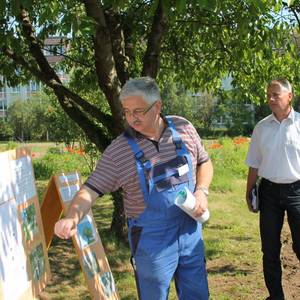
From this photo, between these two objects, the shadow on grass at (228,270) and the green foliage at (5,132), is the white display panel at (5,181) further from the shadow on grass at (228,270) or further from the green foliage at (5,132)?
the green foliage at (5,132)

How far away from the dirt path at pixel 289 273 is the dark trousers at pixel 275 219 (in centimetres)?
59

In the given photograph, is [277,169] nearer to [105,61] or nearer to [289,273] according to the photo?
[289,273]

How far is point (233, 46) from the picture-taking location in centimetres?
660

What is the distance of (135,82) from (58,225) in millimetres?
896

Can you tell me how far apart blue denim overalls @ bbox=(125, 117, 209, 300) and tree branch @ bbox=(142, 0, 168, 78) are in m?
2.82

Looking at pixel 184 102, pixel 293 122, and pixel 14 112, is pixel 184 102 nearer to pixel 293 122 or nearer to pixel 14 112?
pixel 14 112

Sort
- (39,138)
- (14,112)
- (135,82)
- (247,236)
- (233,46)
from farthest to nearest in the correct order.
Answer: (14,112), (39,138), (247,236), (233,46), (135,82)

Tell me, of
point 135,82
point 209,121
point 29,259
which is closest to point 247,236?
point 29,259

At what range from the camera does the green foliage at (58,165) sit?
13602 mm

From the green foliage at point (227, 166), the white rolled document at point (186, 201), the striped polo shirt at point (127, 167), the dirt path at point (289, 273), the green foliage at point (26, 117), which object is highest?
the striped polo shirt at point (127, 167)

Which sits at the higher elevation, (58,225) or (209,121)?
(58,225)

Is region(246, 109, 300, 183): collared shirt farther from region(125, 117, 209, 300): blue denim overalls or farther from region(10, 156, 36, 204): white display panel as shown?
region(10, 156, 36, 204): white display panel

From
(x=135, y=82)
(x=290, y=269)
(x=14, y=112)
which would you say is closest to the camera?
(x=135, y=82)

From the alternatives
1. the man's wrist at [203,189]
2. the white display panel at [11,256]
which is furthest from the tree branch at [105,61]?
the man's wrist at [203,189]
